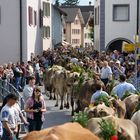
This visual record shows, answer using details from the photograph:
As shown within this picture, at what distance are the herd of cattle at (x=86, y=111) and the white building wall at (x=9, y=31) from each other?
10.2 m

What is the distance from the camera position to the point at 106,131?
866 centimetres

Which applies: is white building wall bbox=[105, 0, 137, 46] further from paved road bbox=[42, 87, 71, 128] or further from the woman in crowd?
the woman in crowd

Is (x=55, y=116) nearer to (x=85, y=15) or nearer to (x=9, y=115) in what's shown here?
(x=9, y=115)

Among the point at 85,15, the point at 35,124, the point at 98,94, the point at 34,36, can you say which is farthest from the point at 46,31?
the point at 85,15

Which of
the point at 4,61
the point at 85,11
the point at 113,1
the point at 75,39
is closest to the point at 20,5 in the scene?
the point at 4,61

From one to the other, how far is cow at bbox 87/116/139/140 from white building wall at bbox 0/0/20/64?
83.9ft

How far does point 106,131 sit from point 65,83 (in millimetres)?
12093

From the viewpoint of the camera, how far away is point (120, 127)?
908cm

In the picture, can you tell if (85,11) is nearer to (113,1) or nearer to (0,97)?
(113,1)

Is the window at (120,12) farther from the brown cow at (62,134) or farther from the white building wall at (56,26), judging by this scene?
the brown cow at (62,134)

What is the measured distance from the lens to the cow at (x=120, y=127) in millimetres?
8906

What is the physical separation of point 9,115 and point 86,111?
2046mm

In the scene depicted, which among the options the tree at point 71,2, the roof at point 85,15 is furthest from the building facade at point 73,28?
the tree at point 71,2

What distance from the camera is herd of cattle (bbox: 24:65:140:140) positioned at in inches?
269
